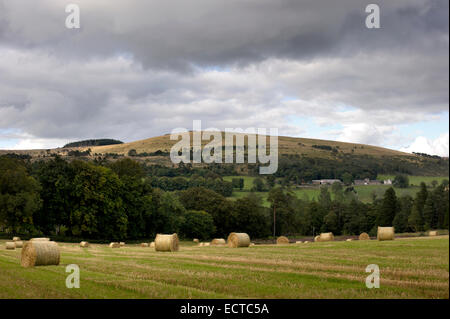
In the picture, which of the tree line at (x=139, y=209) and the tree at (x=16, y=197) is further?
the tree line at (x=139, y=209)

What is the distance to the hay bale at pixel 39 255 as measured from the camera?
23.9 meters

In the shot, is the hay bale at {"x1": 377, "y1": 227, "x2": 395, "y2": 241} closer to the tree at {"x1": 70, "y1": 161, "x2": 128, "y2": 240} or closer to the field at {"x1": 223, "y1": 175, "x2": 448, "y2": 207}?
the tree at {"x1": 70, "y1": 161, "x2": 128, "y2": 240}

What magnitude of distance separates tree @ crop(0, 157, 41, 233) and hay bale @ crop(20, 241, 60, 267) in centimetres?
3659

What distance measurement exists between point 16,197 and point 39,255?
37728 mm

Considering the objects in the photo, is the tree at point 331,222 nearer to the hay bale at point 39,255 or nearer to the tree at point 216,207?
the tree at point 216,207

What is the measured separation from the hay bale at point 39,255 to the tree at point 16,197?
3659cm

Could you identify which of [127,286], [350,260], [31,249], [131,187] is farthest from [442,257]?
[131,187]

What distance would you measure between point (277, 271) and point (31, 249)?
1264 cm

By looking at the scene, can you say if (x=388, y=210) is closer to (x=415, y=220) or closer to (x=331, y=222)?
(x=415, y=220)

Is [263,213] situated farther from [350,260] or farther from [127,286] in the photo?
[127,286]

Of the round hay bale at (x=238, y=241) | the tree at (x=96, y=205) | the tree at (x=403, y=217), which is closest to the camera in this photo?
the round hay bale at (x=238, y=241)

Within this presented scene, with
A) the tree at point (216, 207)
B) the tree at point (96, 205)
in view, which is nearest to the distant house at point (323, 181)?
the tree at point (216, 207)

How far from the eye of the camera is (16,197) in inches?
2287
